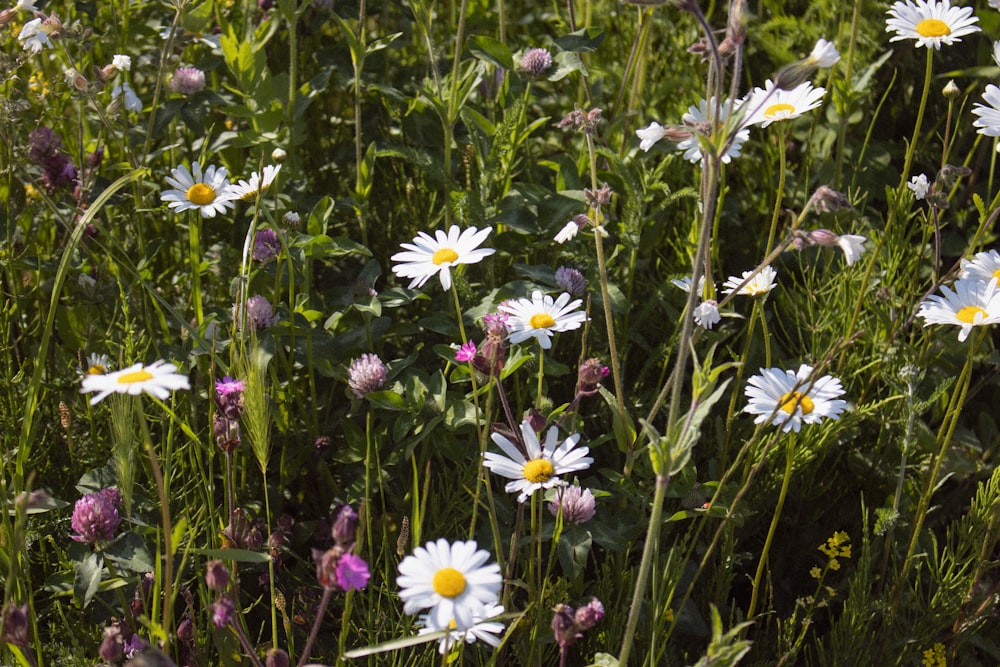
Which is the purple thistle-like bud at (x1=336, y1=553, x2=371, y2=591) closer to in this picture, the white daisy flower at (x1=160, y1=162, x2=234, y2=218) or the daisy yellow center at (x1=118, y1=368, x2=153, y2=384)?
the daisy yellow center at (x1=118, y1=368, x2=153, y2=384)

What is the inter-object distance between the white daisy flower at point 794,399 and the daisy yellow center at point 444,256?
0.52 m

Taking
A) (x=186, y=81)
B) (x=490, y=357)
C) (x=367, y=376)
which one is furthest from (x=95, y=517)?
(x=186, y=81)

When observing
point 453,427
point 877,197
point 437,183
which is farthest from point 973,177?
point 453,427

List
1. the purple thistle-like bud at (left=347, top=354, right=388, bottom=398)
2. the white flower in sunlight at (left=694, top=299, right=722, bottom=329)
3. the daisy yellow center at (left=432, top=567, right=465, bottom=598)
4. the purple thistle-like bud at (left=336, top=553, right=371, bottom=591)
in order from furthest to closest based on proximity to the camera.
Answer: the purple thistle-like bud at (left=347, top=354, right=388, bottom=398) → the white flower in sunlight at (left=694, top=299, right=722, bottom=329) → the daisy yellow center at (left=432, top=567, right=465, bottom=598) → the purple thistle-like bud at (left=336, top=553, right=371, bottom=591)

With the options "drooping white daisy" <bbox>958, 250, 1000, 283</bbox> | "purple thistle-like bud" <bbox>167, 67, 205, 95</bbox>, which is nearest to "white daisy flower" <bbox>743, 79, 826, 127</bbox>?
"drooping white daisy" <bbox>958, 250, 1000, 283</bbox>

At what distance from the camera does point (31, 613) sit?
1418 millimetres

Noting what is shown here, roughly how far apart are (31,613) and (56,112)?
1.37 meters

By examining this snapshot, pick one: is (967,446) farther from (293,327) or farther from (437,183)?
(293,327)

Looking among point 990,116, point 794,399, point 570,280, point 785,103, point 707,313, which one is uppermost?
point 785,103

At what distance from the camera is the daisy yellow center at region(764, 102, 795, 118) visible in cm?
187

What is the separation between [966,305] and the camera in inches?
68.4

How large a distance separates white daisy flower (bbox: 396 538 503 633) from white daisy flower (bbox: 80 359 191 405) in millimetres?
339

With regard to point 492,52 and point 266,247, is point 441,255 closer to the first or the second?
point 266,247

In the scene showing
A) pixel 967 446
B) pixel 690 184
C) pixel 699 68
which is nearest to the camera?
pixel 967 446
